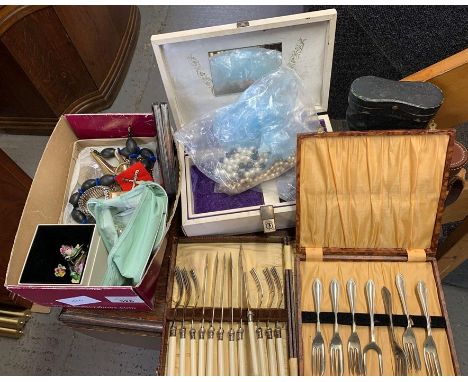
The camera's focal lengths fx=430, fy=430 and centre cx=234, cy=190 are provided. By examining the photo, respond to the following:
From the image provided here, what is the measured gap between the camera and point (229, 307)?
36.2 inches

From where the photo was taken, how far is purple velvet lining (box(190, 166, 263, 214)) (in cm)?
103

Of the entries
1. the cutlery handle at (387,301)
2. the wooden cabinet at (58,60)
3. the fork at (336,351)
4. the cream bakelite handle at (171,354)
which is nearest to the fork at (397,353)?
the cutlery handle at (387,301)

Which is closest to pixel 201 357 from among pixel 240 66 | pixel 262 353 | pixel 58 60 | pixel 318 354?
pixel 262 353

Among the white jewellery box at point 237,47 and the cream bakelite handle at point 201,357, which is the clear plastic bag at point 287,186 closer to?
the white jewellery box at point 237,47

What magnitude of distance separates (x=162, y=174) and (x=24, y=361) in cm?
101

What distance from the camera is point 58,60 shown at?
1846 mm

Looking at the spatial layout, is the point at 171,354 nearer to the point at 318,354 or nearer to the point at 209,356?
the point at 209,356

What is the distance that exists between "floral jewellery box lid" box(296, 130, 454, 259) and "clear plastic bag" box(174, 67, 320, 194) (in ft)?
0.62

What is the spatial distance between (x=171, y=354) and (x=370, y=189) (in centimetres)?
53

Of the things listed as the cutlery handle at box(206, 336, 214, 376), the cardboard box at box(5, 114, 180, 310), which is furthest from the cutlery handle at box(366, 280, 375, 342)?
the cardboard box at box(5, 114, 180, 310)

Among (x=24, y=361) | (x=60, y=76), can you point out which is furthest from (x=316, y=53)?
(x=24, y=361)

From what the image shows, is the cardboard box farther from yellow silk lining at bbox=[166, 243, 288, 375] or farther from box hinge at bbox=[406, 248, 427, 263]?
box hinge at bbox=[406, 248, 427, 263]

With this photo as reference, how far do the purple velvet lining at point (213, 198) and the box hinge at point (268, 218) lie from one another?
5 cm
